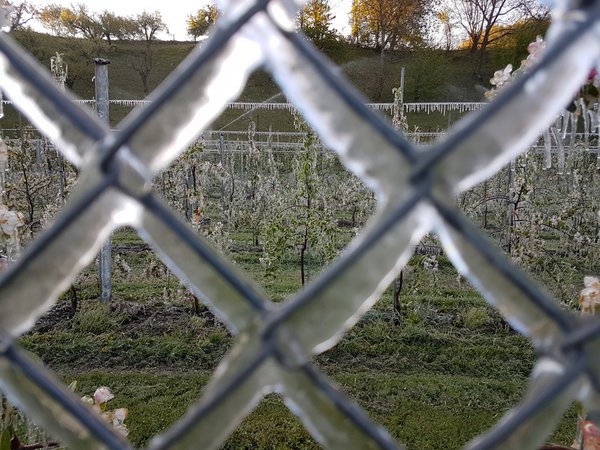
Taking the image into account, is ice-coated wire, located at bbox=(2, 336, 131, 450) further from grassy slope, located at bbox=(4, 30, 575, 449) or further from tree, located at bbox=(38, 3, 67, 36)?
tree, located at bbox=(38, 3, 67, 36)

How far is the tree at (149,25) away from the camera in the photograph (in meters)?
22.9

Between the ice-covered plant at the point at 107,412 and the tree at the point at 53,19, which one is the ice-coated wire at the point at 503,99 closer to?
the ice-covered plant at the point at 107,412

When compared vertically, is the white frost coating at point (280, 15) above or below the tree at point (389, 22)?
below

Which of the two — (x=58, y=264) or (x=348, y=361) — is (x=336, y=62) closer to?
(x=348, y=361)

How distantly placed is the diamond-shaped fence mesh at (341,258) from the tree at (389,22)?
730 inches

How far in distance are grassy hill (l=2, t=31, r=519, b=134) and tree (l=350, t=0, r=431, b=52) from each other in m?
0.58

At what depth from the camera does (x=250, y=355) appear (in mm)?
372

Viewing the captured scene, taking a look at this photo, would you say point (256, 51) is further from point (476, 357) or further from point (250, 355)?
point (476, 357)

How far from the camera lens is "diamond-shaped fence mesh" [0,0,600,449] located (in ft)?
1.14

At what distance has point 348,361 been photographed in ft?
12.5

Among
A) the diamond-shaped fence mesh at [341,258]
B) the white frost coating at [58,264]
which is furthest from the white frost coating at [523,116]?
the white frost coating at [58,264]

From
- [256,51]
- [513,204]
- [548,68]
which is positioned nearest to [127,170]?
[256,51]

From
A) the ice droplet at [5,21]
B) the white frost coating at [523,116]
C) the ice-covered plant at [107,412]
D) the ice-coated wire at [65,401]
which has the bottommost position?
the ice-covered plant at [107,412]

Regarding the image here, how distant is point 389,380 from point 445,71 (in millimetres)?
20282
